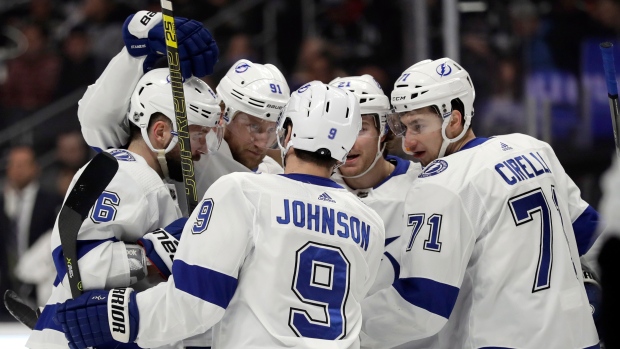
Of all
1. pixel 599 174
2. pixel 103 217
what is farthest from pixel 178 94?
pixel 599 174

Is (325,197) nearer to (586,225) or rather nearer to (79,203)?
(79,203)

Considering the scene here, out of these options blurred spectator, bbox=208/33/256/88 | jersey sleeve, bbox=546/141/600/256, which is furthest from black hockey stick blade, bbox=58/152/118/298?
blurred spectator, bbox=208/33/256/88

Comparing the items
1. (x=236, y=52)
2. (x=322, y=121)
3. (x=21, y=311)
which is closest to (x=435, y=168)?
(x=322, y=121)

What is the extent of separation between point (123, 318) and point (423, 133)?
1.08 m

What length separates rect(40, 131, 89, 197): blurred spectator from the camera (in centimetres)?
632

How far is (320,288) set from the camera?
2.30 metres

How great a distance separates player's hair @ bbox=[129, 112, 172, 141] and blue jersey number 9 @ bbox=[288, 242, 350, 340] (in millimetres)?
757

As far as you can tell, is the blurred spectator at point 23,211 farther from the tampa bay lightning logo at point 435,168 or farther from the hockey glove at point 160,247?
the tampa bay lightning logo at point 435,168

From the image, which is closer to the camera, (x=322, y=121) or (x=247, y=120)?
(x=322, y=121)

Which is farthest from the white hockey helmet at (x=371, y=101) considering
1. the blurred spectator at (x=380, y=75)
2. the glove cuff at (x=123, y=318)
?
the blurred spectator at (x=380, y=75)

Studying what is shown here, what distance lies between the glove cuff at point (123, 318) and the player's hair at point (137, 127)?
0.64 m

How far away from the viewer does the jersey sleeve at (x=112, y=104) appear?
2963 mm

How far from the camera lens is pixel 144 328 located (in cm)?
234

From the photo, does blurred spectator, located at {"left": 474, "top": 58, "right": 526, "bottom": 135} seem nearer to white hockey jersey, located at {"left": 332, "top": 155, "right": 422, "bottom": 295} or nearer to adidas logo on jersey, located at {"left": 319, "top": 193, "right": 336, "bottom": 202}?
white hockey jersey, located at {"left": 332, "top": 155, "right": 422, "bottom": 295}
